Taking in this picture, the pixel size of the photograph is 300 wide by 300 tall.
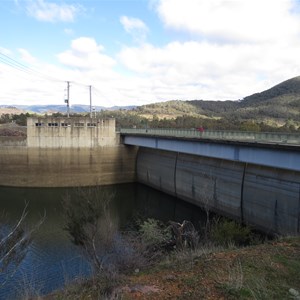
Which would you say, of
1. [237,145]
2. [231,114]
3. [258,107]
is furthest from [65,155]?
[258,107]

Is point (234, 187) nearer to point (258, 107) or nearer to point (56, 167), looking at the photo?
point (56, 167)

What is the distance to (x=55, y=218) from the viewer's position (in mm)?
26953

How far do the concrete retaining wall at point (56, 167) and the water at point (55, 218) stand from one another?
1.22 meters

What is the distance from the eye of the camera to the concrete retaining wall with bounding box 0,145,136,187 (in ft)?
125

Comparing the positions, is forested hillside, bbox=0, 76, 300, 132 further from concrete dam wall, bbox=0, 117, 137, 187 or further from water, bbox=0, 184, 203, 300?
water, bbox=0, 184, 203, 300

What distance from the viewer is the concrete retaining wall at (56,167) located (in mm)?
38219

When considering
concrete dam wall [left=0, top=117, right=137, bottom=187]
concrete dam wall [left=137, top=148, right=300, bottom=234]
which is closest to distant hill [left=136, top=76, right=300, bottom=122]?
concrete dam wall [left=0, top=117, right=137, bottom=187]

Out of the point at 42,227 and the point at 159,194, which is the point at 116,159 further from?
the point at 42,227

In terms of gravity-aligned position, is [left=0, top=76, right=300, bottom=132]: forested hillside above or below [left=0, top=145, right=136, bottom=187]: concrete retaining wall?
above

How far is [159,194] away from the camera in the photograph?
3575cm

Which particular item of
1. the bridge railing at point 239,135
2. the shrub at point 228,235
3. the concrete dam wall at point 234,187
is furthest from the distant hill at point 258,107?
the shrub at point 228,235

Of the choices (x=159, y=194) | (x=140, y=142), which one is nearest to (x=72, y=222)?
(x=159, y=194)

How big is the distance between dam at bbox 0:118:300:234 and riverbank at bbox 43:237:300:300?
9.40m

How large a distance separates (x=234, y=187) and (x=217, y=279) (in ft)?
59.3
